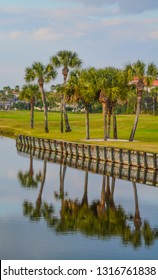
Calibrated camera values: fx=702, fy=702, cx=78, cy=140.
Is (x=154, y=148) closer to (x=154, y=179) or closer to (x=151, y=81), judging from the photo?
(x=151, y=81)

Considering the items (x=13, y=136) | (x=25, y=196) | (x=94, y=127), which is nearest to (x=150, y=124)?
(x=94, y=127)

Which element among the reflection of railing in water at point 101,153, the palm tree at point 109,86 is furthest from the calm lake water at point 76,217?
the palm tree at point 109,86

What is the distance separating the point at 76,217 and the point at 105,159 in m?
29.1

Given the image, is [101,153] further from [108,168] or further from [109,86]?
[109,86]

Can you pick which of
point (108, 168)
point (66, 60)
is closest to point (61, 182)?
point (108, 168)

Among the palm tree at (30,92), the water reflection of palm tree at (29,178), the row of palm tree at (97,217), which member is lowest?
the water reflection of palm tree at (29,178)

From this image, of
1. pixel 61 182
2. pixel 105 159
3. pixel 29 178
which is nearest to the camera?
pixel 61 182

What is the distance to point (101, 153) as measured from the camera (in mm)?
68000

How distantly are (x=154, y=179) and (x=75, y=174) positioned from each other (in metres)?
8.59

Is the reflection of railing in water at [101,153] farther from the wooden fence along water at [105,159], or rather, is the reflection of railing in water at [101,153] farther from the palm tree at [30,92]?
the palm tree at [30,92]

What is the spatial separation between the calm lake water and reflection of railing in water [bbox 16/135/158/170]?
431 cm

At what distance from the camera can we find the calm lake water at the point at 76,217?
30.1 metres

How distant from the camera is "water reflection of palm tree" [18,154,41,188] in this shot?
5319cm
